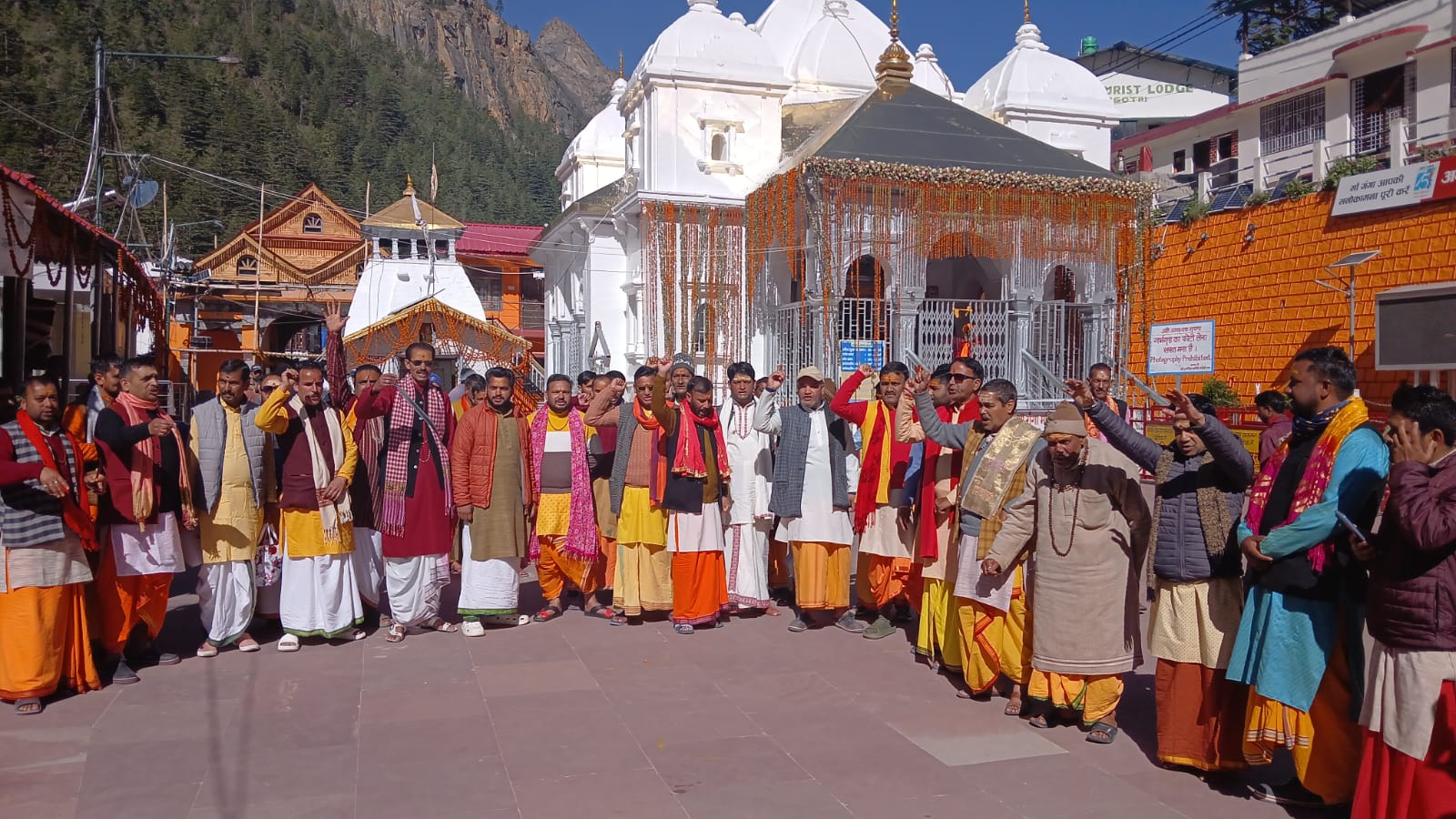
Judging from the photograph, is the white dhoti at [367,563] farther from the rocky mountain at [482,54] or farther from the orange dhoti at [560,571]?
the rocky mountain at [482,54]

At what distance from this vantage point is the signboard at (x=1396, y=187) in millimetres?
14641

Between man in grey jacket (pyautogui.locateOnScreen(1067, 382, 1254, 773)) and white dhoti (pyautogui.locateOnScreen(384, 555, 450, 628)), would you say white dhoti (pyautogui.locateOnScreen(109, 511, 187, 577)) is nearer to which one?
white dhoti (pyautogui.locateOnScreen(384, 555, 450, 628))

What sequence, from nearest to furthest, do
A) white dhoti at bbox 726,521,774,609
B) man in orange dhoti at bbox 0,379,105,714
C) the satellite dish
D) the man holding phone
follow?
the man holding phone, man in orange dhoti at bbox 0,379,105,714, white dhoti at bbox 726,521,774,609, the satellite dish

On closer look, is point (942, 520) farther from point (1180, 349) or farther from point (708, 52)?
point (708, 52)

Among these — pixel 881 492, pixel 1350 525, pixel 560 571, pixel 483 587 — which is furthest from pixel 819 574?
pixel 1350 525

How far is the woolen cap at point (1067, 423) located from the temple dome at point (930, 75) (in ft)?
57.9

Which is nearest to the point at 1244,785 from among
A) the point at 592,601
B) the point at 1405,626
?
the point at 1405,626

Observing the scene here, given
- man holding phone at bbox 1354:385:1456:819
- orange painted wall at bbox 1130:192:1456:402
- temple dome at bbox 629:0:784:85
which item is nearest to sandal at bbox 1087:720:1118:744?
man holding phone at bbox 1354:385:1456:819

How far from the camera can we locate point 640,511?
641cm

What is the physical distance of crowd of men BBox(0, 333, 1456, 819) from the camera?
3475 mm

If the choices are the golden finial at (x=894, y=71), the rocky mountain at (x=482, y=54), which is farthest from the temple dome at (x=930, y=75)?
the rocky mountain at (x=482, y=54)

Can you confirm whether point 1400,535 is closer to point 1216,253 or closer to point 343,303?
point 1216,253

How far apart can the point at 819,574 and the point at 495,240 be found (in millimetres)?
28681

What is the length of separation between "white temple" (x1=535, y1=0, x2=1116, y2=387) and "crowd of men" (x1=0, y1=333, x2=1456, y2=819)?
787 cm
